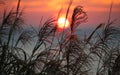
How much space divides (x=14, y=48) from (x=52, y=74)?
1.10 meters

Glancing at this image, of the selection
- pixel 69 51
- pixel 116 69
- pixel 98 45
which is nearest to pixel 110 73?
pixel 116 69

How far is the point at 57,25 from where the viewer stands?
29.5 feet

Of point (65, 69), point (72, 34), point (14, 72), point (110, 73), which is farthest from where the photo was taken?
point (110, 73)

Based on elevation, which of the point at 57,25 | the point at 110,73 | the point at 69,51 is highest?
the point at 57,25

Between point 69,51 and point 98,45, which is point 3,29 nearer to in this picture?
point 69,51

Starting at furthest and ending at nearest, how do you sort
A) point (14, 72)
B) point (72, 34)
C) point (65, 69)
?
point (72, 34) < point (65, 69) < point (14, 72)

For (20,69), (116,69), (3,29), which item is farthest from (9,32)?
(116,69)

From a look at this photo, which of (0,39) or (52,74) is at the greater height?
(0,39)

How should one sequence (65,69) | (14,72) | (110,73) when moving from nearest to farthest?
(14,72) → (65,69) → (110,73)

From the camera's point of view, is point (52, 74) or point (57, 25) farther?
point (57, 25)

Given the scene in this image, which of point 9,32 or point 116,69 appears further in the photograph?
point 116,69

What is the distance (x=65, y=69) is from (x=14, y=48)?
1.21 m

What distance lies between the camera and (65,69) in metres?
8.39

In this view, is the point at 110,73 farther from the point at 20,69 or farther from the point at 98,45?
the point at 20,69
